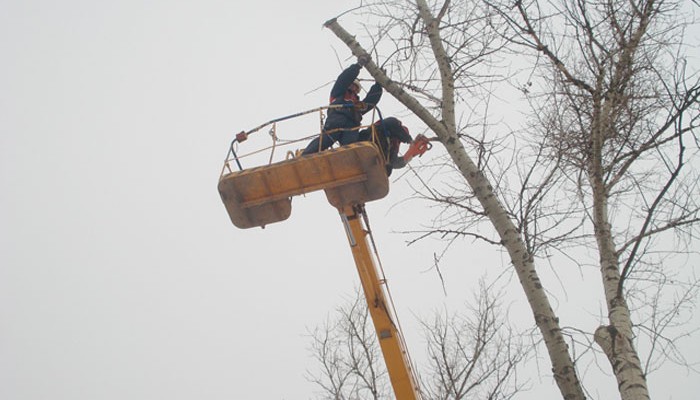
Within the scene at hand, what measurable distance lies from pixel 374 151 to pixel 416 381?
204 centimetres

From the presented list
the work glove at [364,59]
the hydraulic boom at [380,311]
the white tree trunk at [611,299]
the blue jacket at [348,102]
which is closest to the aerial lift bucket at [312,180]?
A: the hydraulic boom at [380,311]

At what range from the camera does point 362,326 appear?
45.4ft

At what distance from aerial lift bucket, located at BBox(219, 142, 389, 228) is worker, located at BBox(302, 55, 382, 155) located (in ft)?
1.65

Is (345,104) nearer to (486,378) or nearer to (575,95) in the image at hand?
(575,95)

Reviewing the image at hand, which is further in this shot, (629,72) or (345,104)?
(345,104)

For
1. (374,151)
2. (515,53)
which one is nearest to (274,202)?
(374,151)

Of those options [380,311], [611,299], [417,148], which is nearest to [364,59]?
[417,148]

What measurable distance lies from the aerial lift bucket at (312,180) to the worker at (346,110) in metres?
0.50

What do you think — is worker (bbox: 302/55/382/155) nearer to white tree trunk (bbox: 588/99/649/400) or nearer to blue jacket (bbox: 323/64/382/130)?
blue jacket (bbox: 323/64/382/130)

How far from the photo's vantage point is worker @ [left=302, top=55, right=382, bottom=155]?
526cm

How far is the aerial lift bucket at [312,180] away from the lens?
4.57 meters

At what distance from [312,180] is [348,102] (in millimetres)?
1184

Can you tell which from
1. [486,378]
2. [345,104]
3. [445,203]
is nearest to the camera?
[445,203]

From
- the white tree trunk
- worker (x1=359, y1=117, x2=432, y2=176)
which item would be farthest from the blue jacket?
the white tree trunk
